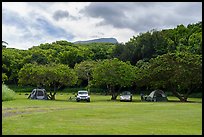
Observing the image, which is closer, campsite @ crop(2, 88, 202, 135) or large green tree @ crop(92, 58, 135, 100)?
campsite @ crop(2, 88, 202, 135)

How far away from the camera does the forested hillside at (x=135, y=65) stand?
3347 cm

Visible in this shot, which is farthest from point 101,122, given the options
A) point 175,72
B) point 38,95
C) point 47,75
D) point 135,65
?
point 135,65

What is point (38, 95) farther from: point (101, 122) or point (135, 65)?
point (101, 122)

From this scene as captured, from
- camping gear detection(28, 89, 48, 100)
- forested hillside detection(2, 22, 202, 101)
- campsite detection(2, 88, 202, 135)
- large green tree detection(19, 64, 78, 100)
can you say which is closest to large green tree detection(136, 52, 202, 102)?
forested hillside detection(2, 22, 202, 101)

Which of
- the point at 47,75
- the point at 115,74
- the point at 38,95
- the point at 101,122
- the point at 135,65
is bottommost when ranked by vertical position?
the point at 101,122

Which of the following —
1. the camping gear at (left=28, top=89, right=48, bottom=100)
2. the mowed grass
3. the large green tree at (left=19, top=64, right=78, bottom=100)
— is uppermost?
the large green tree at (left=19, top=64, right=78, bottom=100)

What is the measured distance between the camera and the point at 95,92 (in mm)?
54062

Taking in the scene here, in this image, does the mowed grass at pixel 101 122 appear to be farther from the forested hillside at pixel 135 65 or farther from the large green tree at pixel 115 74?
the large green tree at pixel 115 74

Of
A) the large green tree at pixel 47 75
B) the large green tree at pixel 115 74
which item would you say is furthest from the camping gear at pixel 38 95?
the large green tree at pixel 115 74

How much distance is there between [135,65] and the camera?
52188 millimetres

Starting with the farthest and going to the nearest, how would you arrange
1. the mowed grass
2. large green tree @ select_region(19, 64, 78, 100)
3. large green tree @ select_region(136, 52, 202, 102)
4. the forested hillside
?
large green tree @ select_region(19, 64, 78, 100) → the forested hillside → large green tree @ select_region(136, 52, 202, 102) → the mowed grass

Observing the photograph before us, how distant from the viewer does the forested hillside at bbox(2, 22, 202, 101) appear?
33469mm

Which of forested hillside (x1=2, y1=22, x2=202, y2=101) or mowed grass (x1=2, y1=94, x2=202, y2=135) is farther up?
forested hillside (x1=2, y1=22, x2=202, y2=101)

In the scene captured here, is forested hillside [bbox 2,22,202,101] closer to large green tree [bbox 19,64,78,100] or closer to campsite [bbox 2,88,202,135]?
large green tree [bbox 19,64,78,100]
